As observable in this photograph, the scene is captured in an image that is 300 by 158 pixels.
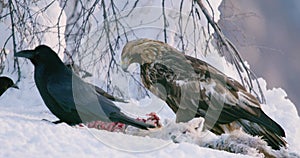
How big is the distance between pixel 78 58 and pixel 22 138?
151 cm

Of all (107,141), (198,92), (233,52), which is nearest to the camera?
(107,141)

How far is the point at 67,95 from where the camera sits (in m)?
1.21

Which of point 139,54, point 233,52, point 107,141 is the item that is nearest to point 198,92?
point 139,54

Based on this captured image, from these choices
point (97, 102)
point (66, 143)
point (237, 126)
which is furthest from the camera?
point (237, 126)

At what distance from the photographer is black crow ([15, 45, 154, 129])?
121 centimetres

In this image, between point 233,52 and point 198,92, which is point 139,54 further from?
point 233,52

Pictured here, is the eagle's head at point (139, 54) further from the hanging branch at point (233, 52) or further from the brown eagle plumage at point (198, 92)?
the hanging branch at point (233, 52)

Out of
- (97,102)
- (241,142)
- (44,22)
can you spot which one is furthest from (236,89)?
(44,22)

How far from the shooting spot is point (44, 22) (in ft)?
10.4

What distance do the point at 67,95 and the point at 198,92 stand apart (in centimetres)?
38

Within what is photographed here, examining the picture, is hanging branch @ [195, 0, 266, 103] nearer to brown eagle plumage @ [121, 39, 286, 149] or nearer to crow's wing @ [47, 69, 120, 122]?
brown eagle plumage @ [121, 39, 286, 149]

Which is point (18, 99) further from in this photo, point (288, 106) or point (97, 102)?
point (97, 102)

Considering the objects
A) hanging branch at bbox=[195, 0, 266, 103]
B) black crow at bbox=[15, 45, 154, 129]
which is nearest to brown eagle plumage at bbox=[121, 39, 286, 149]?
black crow at bbox=[15, 45, 154, 129]

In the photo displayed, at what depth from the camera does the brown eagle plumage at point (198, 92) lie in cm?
132
